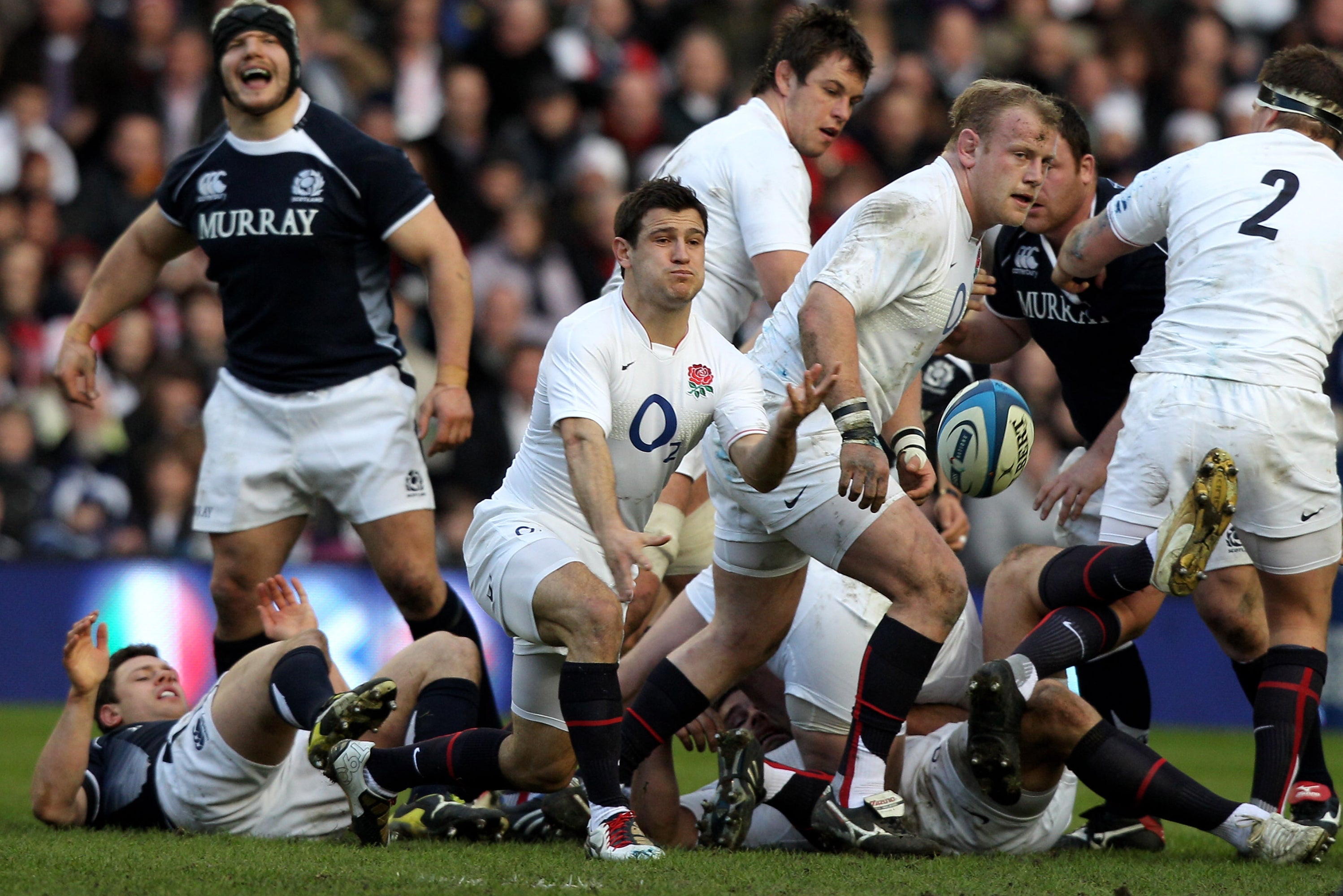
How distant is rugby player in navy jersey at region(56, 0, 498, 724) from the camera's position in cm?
622

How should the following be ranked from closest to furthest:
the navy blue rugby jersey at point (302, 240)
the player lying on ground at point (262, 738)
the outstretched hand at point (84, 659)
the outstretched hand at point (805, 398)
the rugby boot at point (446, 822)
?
the outstretched hand at point (805, 398) < the player lying on ground at point (262, 738) < the rugby boot at point (446, 822) < the outstretched hand at point (84, 659) < the navy blue rugby jersey at point (302, 240)

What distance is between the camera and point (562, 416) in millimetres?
4820

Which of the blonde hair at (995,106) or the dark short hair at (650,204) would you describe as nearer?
the dark short hair at (650,204)

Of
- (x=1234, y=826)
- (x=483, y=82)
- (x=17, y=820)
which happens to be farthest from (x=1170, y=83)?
(x=17, y=820)

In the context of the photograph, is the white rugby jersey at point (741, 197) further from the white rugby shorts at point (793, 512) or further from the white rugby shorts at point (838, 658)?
the white rugby shorts at point (838, 658)

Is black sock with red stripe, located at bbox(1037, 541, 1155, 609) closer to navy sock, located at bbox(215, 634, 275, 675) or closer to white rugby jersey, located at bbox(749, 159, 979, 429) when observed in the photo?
white rugby jersey, located at bbox(749, 159, 979, 429)

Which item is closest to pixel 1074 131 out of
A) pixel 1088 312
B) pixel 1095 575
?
pixel 1088 312

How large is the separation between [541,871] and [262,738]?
1.21 m

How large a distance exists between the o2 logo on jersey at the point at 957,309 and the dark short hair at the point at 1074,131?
36.6 inches

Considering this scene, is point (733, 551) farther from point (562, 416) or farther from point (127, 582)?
point (127, 582)

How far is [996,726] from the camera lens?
4703mm

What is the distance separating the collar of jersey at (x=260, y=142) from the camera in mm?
6328

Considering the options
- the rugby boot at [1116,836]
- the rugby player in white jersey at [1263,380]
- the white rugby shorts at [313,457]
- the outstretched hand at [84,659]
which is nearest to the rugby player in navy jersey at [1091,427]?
the rugby boot at [1116,836]

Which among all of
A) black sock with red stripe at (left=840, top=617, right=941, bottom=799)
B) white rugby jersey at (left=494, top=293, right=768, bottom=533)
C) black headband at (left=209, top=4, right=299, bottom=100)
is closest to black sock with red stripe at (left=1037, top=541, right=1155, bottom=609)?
black sock with red stripe at (left=840, top=617, right=941, bottom=799)
